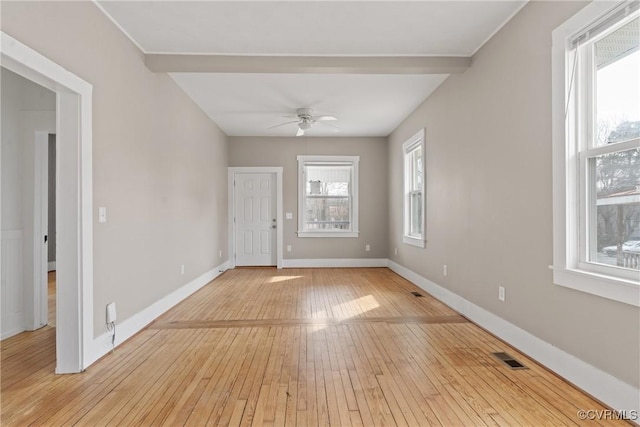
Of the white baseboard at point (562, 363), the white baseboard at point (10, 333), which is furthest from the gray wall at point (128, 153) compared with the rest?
the white baseboard at point (562, 363)

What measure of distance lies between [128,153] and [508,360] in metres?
3.48

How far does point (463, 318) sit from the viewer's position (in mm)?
3652

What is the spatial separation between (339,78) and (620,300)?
3.37 meters

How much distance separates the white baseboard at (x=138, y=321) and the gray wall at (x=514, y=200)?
3186 millimetres

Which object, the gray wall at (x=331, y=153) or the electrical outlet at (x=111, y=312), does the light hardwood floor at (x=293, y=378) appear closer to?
the electrical outlet at (x=111, y=312)

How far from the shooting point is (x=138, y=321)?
330 centimetres

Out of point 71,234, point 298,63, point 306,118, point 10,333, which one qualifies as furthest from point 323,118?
point 10,333

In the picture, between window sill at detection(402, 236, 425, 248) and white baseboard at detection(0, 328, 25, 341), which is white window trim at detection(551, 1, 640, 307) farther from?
white baseboard at detection(0, 328, 25, 341)

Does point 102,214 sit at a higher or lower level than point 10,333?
higher

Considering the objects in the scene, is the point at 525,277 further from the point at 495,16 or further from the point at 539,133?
the point at 495,16

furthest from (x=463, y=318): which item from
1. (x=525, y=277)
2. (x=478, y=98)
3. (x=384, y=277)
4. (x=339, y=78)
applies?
(x=339, y=78)

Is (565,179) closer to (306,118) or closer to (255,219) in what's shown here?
(306,118)

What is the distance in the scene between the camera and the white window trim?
7.28 feet

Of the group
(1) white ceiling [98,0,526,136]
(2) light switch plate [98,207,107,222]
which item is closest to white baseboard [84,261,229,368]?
(2) light switch plate [98,207,107,222]
